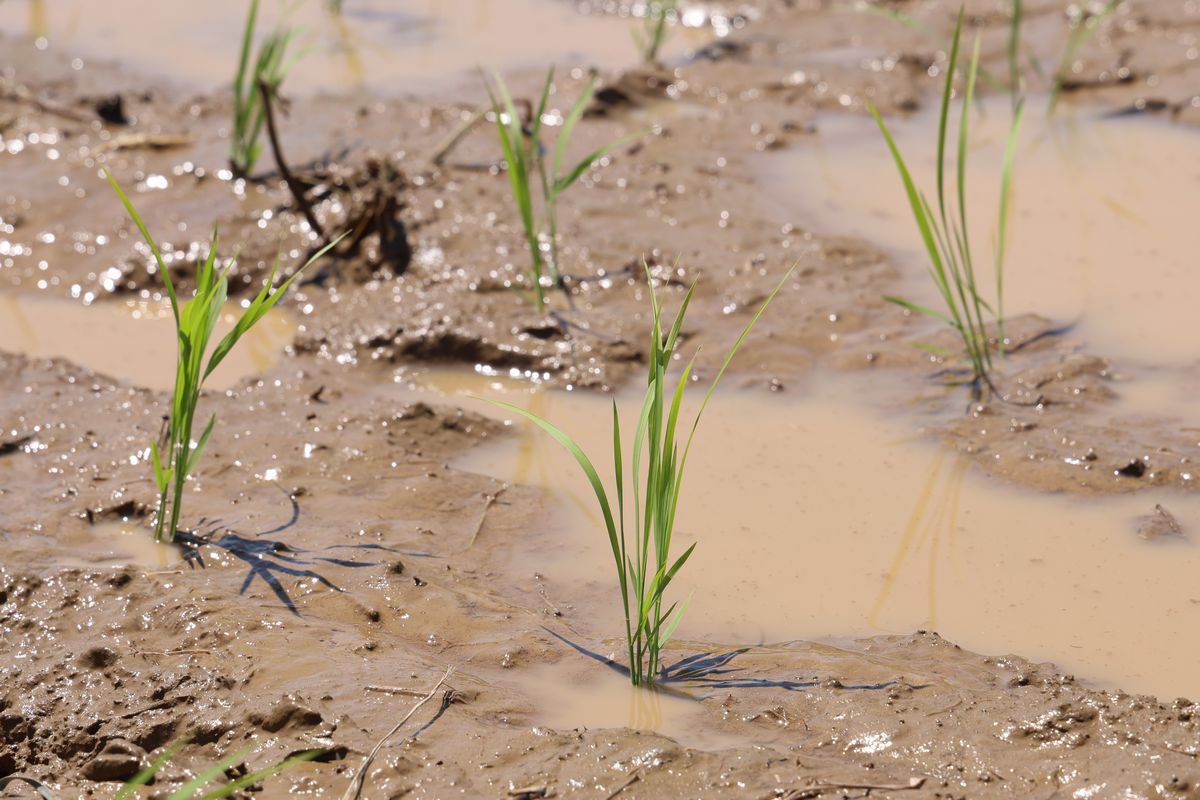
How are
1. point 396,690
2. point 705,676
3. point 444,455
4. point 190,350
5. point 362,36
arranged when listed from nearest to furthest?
point 396,690, point 705,676, point 190,350, point 444,455, point 362,36

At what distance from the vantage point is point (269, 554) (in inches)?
106

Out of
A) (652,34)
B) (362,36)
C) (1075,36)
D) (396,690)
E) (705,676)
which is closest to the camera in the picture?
(396,690)

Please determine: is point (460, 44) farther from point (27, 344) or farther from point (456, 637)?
point (456, 637)

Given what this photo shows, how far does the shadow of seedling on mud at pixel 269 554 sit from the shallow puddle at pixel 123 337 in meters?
0.96

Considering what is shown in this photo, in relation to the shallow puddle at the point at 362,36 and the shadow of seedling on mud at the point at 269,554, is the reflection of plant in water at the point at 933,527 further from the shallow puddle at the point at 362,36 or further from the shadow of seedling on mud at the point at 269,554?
the shallow puddle at the point at 362,36

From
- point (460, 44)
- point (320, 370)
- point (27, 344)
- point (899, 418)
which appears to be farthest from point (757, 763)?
point (460, 44)

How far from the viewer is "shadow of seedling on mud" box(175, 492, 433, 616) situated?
8.56 ft

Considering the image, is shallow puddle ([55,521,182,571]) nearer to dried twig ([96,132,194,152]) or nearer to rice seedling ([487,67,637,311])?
rice seedling ([487,67,637,311])

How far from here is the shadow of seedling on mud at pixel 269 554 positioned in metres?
2.61

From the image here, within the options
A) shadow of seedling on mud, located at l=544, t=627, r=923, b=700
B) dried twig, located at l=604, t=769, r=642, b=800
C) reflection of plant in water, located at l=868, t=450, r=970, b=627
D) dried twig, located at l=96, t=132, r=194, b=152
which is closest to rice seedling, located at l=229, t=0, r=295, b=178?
dried twig, located at l=96, t=132, r=194, b=152

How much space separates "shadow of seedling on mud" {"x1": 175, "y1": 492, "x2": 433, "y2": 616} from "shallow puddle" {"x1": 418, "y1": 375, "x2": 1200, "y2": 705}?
15.9 inches

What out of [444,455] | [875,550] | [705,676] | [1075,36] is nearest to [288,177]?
[444,455]

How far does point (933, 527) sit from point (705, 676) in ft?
2.76

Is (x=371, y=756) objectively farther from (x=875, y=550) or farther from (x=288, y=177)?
(x=288, y=177)
